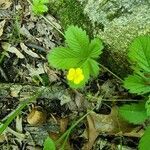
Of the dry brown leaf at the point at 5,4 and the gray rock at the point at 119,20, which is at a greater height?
the dry brown leaf at the point at 5,4

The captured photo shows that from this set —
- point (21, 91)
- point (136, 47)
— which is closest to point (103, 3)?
point (136, 47)

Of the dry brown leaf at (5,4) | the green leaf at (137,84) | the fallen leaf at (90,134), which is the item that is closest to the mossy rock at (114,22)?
the green leaf at (137,84)

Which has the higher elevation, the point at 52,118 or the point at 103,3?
the point at 103,3

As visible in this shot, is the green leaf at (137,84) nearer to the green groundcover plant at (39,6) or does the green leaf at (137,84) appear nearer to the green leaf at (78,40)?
the green leaf at (78,40)

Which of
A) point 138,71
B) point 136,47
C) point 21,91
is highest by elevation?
point 136,47

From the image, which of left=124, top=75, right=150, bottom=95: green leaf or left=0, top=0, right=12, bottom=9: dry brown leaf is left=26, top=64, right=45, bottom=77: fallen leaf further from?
left=124, top=75, right=150, bottom=95: green leaf

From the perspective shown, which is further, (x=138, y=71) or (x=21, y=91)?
(x=21, y=91)

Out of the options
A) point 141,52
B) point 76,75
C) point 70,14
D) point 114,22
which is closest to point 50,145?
point 76,75

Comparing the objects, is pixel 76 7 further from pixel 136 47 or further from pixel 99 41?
pixel 136 47
